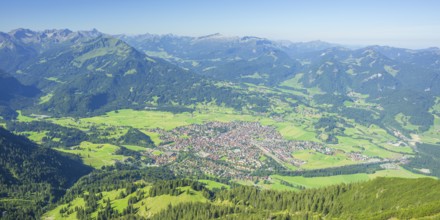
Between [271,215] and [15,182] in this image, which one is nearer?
[271,215]

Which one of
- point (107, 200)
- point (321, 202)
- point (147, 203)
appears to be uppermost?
point (321, 202)

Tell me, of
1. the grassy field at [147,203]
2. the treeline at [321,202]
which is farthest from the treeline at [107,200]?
the treeline at [321,202]

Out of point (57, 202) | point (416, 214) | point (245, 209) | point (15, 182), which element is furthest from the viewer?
point (15, 182)

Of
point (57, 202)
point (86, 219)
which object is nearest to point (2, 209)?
point (57, 202)

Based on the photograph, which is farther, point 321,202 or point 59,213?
point 59,213

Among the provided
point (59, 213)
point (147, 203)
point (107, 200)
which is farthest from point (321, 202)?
point (59, 213)

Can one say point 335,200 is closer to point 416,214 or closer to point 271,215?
point 271,215

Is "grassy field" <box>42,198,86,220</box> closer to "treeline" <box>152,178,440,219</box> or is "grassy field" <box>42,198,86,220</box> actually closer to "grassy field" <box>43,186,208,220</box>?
"grassy field" <box>43,186,208,220</box>

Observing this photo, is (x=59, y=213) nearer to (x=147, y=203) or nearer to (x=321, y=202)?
(x=147, y=203)

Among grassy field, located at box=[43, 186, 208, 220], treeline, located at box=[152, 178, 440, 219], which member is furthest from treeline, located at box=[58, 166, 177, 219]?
treeline, located at box=[152, 178, 440, 219]

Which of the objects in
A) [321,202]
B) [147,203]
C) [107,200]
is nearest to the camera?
[321,202]

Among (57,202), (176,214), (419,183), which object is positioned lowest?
(57,202)
